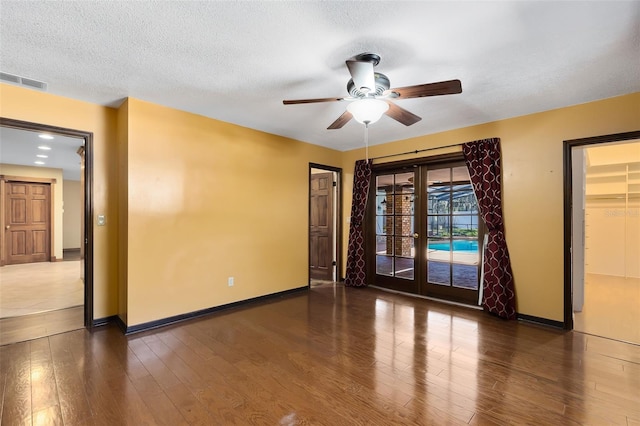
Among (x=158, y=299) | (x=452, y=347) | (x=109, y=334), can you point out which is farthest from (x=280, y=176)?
(x=452, y=347)

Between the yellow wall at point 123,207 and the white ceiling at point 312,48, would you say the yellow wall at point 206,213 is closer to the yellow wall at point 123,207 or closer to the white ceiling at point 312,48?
the yellow wall at point 123,207

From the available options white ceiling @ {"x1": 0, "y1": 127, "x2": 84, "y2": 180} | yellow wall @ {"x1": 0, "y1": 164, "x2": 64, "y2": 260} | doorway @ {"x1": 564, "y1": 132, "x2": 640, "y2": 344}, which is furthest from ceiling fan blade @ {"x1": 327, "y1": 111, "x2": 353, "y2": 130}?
yellow wall @ {"x1": 0, "y1": 164, "x2": 64, "y2": 260}

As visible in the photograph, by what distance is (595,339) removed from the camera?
10.0 ft

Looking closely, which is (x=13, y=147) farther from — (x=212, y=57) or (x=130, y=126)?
(x=212, y=57)

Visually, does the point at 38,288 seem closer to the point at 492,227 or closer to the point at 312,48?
the point at 312,48

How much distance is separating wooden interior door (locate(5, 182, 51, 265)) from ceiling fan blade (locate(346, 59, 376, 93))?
365 inches

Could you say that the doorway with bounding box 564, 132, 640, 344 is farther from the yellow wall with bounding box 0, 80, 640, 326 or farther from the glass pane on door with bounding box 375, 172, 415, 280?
the glass pane on door with bounding box 375, 172, 415, 280

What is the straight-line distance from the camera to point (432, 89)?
2.16 m

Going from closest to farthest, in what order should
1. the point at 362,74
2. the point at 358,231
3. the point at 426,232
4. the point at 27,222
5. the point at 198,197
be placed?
the point at 362,74 < the point at 198,197 < the point at 426,232 < the point at 358,231 < the point at 27,222

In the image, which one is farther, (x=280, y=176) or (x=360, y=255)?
(x=360, y=255)

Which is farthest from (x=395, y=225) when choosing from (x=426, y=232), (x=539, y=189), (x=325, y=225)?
(x=539, y=189)

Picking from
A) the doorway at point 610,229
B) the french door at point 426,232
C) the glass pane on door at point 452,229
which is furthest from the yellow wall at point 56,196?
the doorway at point 610,229

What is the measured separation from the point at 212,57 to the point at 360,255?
389cm

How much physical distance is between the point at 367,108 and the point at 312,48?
624mm
